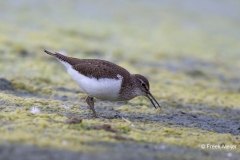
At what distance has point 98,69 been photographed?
7.42m

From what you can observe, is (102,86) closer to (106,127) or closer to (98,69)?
(98,69)

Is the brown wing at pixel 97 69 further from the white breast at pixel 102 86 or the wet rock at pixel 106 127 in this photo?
the wet rock at pixel 106 127

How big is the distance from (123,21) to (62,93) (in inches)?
417

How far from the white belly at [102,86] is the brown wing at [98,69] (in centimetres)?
7

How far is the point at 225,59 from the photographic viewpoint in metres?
15.9

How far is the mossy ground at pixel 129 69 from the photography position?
245 inches

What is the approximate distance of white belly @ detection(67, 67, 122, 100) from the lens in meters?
7.27

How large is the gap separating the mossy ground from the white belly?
37 cm

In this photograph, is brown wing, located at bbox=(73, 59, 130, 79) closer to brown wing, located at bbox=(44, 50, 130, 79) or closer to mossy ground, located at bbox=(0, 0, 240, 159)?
brown wing, located at bbox=(44, 50, 130, 79)

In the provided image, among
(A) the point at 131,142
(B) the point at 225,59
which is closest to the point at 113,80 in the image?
(A) the point at 131,142

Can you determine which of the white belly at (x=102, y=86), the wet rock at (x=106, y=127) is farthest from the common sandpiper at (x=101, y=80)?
the wet rock at (x=106, y=127)

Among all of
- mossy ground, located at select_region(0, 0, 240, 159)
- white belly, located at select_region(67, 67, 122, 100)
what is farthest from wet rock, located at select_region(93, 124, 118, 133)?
white belly, located at select_region(67, 67, 122, 100)

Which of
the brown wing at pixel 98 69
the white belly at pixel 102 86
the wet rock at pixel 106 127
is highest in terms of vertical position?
the brown wing at pixel 98 69

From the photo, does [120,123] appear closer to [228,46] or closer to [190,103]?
[190,103]
